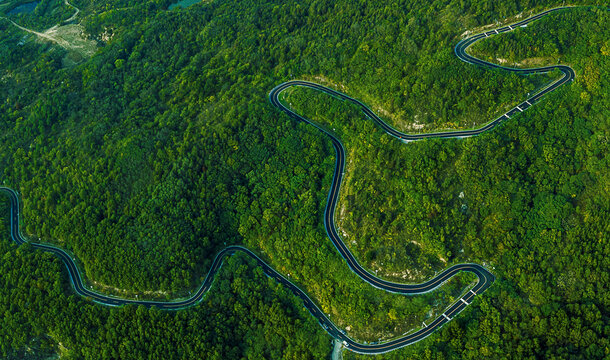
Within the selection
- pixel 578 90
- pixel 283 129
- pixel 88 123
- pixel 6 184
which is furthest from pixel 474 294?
pixel 6 184

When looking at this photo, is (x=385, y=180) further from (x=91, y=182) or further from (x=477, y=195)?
(x=91, y=182)

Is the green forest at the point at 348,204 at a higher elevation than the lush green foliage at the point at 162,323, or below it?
higher

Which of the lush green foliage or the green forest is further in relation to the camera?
the lush green foliage

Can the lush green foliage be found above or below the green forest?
below

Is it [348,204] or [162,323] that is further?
[348,204]

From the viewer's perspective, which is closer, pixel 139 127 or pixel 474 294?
pixel 474 294

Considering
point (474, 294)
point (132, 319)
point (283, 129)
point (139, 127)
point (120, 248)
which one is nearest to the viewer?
point (474, 294)

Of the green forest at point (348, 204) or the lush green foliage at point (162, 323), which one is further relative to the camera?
the lush green foliage at point (162, 323)

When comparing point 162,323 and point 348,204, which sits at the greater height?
point 348,204
